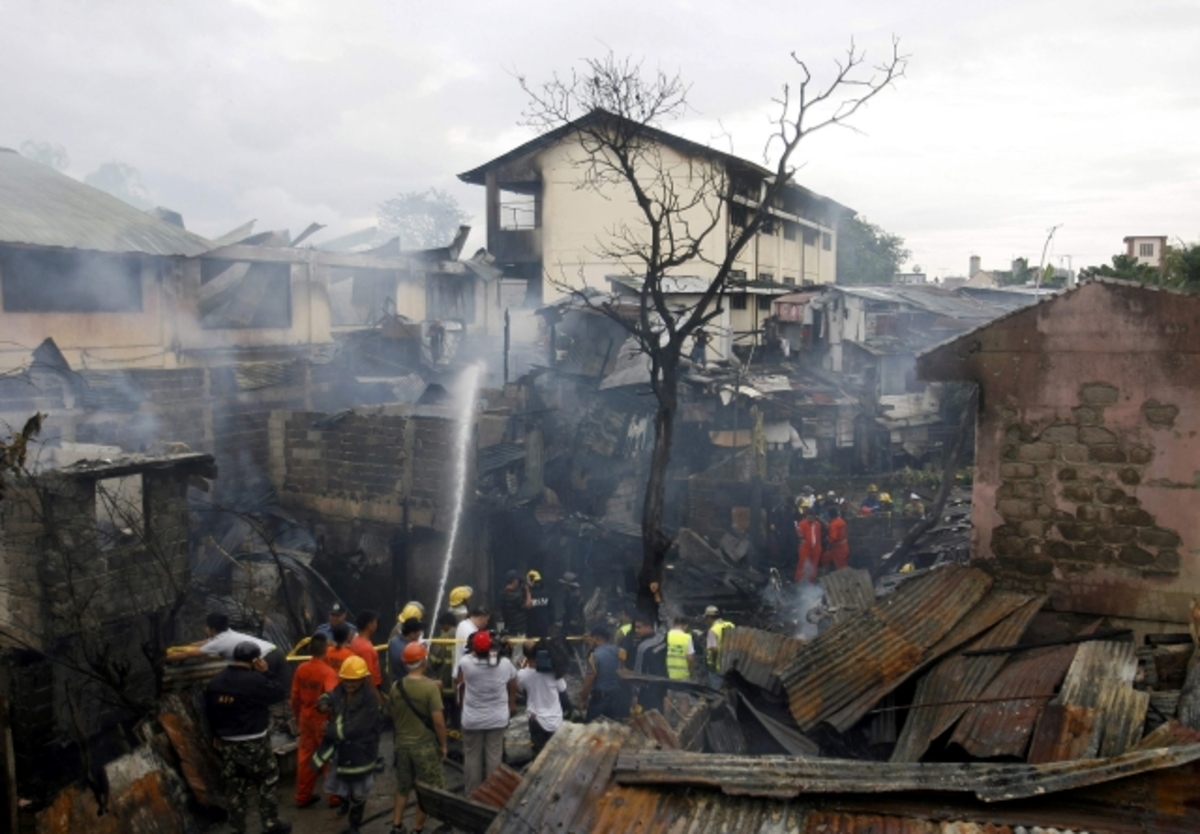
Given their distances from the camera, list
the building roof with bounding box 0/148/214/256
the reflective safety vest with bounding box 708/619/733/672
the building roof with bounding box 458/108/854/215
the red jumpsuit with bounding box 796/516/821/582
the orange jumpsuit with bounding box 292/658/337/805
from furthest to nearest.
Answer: the building roof with bounding box 458/108/854/215 → the building roof with bounding box 0/148/214/256 → the red jumpsuit with bounding box 796/516/821/582 → the reflective safety vest with bounding box 708/619/733/672 → the orange jumpsuit with bounding box 292/658/337/805

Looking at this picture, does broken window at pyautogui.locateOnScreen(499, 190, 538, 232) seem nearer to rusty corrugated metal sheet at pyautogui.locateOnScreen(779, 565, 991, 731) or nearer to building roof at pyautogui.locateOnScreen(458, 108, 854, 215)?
building roof at pyautogui.locateOnScreen(458, 108, 854, 215)

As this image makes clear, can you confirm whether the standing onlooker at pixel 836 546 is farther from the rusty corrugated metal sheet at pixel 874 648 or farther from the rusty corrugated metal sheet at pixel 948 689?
the rusty corrugated metal sheet at pixel 948 689

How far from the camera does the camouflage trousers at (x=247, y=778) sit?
703cm

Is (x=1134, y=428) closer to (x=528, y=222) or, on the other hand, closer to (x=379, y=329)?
(x=379, y=329)

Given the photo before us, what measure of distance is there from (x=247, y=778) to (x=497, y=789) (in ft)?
11.3

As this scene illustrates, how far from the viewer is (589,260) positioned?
33094mm

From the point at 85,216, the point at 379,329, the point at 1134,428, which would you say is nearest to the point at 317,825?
the point at 1134,428

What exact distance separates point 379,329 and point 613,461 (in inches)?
406

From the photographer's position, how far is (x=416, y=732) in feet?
23.6

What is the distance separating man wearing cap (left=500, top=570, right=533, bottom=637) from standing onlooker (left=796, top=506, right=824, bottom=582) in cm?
600

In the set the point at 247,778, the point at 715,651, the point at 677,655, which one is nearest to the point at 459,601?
the point at 677,655

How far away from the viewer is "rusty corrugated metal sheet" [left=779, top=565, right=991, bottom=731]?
687 centimetres

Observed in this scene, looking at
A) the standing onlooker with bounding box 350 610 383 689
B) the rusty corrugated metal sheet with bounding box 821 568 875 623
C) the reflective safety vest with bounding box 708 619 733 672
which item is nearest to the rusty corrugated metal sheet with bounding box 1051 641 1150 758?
the rusty corrugated metal sheet with bounding box 821 568 875 623

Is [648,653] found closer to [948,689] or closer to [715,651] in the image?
[715,651]
